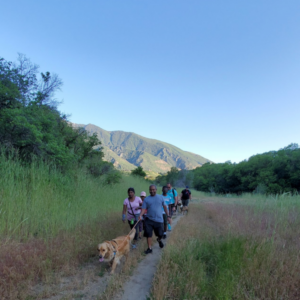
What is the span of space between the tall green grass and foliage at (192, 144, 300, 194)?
3143 cm

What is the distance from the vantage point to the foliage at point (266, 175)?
36125 millimetres

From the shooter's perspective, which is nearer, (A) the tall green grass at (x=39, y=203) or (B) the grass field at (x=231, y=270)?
(B) the grass field at (x=231, y=270)

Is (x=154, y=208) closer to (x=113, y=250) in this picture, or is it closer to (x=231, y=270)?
(x=113, y=250)

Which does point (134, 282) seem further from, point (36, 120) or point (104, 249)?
point (36, 120)

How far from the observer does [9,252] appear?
4086 mm

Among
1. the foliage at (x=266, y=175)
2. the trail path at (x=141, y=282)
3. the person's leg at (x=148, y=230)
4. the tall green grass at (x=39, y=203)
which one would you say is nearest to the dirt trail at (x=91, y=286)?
the trail path at (x=141, y=282)

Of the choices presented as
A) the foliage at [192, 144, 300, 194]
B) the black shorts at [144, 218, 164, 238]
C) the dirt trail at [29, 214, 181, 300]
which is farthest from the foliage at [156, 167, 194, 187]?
the dirt trail at [29, 214, 181, 300]

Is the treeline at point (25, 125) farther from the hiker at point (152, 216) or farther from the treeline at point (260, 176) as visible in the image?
the treeline at point (260, 176)

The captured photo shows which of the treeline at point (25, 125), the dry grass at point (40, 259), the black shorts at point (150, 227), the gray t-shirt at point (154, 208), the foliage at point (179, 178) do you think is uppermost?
the treeline at point (25, 125)

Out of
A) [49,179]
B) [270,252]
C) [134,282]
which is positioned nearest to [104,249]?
[134,282]

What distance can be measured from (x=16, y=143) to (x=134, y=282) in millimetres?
6456

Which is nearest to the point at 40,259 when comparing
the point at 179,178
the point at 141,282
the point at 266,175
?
the point at 141,282

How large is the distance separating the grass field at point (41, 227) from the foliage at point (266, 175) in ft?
103

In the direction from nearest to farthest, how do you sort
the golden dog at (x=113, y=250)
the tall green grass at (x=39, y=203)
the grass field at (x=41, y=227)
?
the grass field at (x=41, y=227), the golden dog at (x=113, y=250), the tall green grass at (x=39, y=203)
